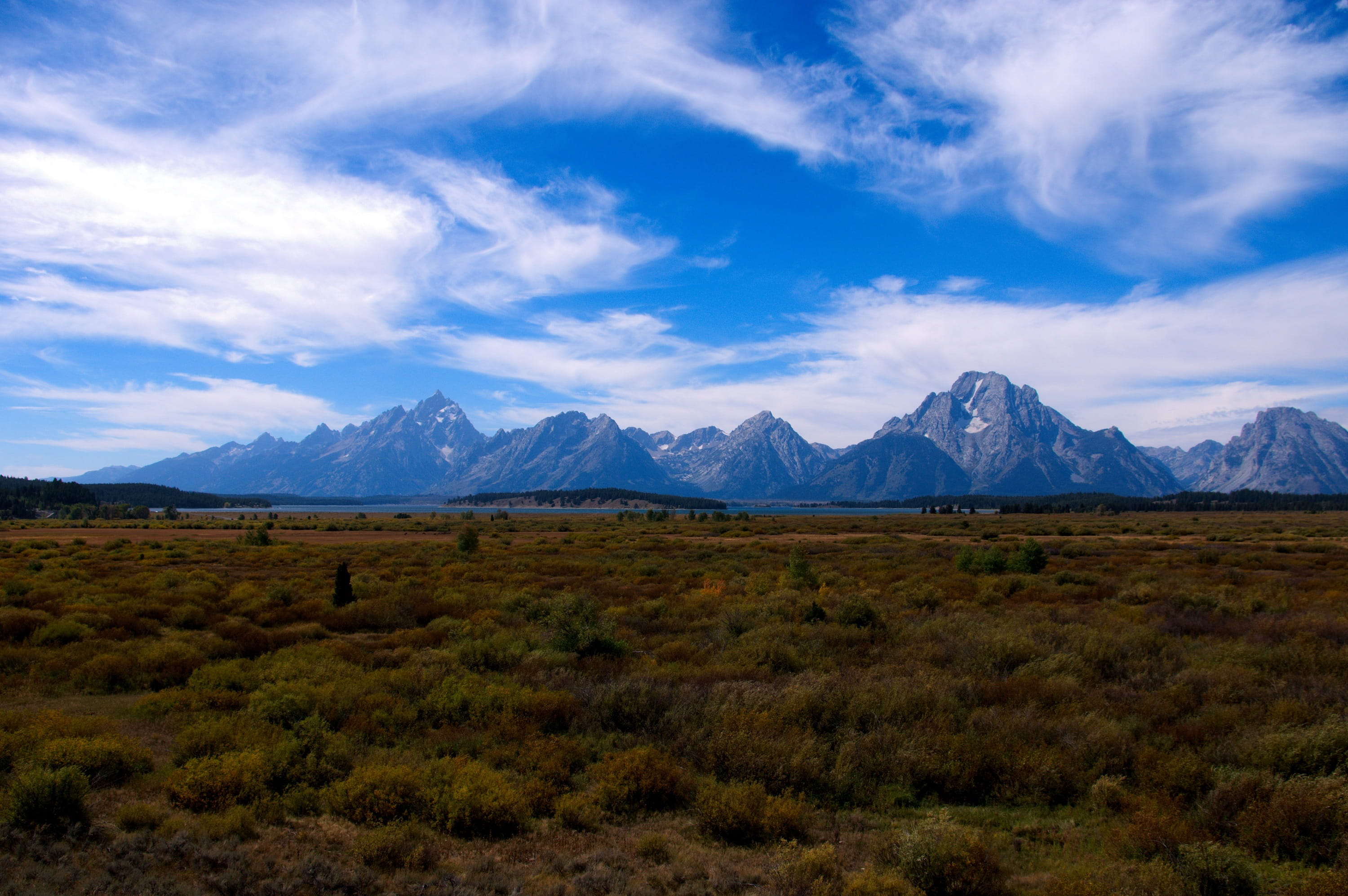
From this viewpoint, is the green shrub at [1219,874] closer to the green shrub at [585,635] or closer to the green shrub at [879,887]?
the green shrub at [879,887]

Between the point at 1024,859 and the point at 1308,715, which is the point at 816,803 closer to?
the point at 1024,859

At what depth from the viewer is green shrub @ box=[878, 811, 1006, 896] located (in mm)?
5406

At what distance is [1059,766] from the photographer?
762 centimetres

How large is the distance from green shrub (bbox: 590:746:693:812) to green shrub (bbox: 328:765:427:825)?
2.07 m

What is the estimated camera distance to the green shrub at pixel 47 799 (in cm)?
614

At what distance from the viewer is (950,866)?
17.7 feet

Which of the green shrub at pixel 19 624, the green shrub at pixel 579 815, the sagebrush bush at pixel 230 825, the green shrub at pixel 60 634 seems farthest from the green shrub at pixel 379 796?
the green shrub at pixel 19 624

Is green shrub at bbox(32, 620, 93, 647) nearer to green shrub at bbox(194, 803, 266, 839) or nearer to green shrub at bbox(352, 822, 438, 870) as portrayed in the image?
green shrub at bbox(194, 803, 266, 839)

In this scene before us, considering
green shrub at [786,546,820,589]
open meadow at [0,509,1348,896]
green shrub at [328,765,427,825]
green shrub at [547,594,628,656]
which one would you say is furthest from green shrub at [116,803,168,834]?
green shrub at [786,546,820,589]

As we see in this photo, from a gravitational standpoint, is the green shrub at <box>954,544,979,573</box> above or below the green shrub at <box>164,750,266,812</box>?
below

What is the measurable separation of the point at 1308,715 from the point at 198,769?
49.1 feet

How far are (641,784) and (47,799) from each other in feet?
20.3

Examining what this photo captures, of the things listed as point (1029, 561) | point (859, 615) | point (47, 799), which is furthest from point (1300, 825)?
→ point (1029, 561)

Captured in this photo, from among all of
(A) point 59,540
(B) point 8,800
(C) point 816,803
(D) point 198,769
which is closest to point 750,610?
(C) point 816,803
